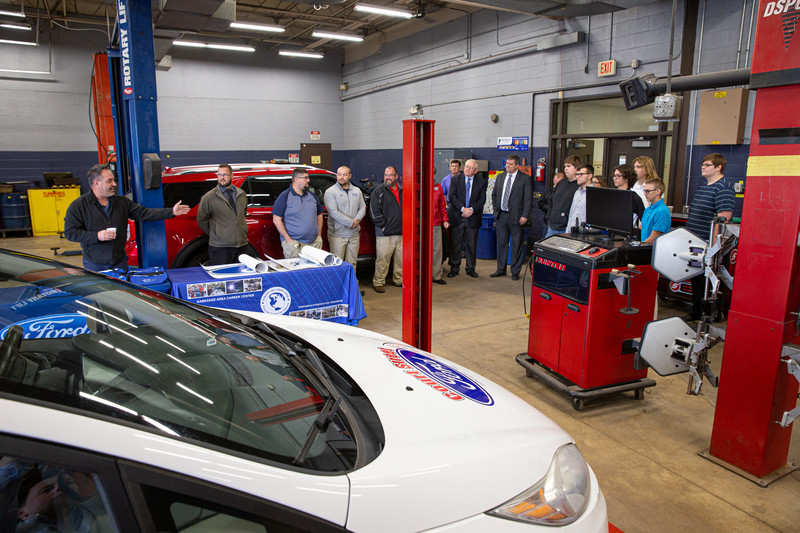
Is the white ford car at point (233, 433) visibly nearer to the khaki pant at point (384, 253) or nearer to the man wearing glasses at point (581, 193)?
the man wearing glasses at point (581, 193)

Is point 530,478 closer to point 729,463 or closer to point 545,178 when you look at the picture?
point 729,463

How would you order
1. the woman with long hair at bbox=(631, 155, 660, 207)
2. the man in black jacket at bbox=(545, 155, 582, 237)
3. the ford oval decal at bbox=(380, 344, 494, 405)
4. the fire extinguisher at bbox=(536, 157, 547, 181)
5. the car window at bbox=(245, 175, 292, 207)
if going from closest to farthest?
the ford oval decal at bbox=(380, 344, 494, 405), the woman with long hair at bbox=(631, 155, 660, 207), the car window at bbox=(245, 175, 292, 207), the man in black jacket at bbox=(545, 155, 582, 237), the fire extinguisher at bbox=(536, 157, 547, 181)

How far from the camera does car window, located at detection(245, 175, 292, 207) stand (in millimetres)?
6660

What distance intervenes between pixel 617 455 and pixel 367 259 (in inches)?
189

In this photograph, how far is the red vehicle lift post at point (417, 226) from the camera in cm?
373

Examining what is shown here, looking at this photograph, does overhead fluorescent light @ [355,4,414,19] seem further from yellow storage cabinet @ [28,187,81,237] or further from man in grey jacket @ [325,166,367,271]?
yellow storage cabinet @ [28,187,81,237]

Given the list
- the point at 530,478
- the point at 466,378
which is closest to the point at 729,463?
the point at 466,378

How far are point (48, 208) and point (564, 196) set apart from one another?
11.7m

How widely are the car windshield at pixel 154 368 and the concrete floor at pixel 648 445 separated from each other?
200 cm

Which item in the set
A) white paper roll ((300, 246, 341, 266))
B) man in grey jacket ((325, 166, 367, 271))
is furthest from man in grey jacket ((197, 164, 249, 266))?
man in grey jacket ((325, 166, 367, 271))

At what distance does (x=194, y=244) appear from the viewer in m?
6.20

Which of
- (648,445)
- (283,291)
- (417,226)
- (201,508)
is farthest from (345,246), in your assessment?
(201,508)

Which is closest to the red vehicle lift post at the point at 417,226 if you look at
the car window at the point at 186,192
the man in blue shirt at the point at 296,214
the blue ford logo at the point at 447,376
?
the blue ford logo at the point at 447,376

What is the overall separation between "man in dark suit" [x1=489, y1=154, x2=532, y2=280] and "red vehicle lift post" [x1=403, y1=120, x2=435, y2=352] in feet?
14.7
